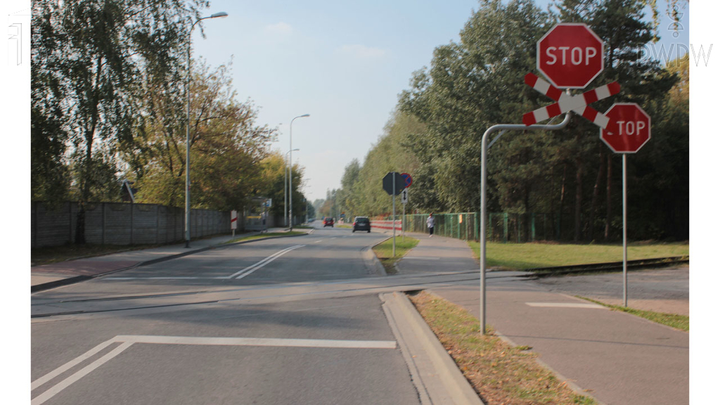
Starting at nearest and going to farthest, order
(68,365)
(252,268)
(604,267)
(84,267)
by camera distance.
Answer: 1. (68,365)
2. (84,267)
3. (252,268)
4. (604,267)

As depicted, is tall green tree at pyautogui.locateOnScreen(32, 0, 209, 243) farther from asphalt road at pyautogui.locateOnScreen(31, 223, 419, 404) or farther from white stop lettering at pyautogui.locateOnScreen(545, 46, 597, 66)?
white stop lettering at pyautogui.locateOnScreen(545, 46, 597, 66)

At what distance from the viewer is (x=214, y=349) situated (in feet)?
19.8

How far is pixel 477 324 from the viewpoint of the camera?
695 cm

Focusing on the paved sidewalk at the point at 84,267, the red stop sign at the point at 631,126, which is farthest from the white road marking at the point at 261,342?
the red stop sign at the point at 631,126

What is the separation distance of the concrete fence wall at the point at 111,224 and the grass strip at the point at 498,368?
→ 18.0 meters

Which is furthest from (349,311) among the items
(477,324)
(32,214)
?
(32,214)

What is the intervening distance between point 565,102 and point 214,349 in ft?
15.7

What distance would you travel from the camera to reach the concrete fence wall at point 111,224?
20.1 m

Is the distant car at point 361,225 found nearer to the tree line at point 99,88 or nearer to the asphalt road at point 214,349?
the tree line at point 99,88

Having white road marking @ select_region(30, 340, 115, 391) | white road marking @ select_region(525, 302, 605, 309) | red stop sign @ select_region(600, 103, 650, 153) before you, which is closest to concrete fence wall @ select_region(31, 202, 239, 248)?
white road marking @ select_region(30, 340, 115, 391)

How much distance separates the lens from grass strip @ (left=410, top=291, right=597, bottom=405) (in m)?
4.17

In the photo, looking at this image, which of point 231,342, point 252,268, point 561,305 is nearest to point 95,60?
point 252,268

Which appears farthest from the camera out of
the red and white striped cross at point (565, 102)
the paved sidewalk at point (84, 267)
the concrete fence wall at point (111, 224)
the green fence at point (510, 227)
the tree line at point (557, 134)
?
the green fence at point (510, 227)

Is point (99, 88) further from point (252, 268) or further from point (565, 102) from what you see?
point (565, 102)
